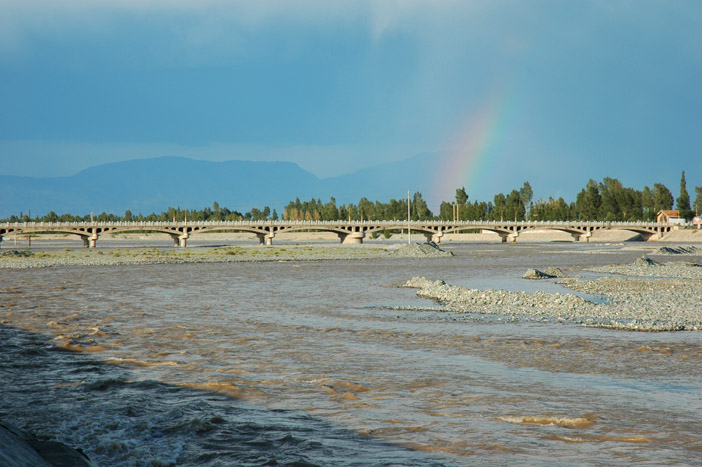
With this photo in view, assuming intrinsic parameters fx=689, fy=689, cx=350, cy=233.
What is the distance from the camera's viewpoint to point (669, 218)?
16650cm

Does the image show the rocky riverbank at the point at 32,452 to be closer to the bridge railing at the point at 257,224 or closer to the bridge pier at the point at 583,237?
the bridge railing at the point at 257,224

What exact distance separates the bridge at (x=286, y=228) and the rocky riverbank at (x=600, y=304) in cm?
9823

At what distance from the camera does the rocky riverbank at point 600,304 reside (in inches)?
772

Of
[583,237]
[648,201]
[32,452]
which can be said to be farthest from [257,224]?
[32,452]

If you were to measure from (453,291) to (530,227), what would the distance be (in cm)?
12758

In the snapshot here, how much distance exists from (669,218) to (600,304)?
15821cm

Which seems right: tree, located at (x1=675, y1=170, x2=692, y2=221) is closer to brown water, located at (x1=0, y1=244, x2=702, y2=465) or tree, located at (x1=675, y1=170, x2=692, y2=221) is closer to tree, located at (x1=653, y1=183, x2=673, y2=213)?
tree, located at (x1=653, y1=183, x2=673, y2=213)

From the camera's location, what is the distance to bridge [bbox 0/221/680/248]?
122 meters

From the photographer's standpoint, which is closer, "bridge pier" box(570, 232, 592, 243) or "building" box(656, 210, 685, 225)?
"bridge pier" box(570, 232, 592, 243)

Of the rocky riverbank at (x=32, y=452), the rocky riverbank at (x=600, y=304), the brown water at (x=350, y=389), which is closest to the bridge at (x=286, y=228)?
the rocky riverbank at (x=600, y=304)

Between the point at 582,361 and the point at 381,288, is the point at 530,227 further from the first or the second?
the point at 582,361

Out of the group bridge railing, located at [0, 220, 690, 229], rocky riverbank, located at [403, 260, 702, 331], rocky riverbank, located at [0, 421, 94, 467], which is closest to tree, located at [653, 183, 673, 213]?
bridge railing, located at [0, 220, 690, 229]

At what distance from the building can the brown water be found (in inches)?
6271

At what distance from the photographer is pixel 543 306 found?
75.8ft
